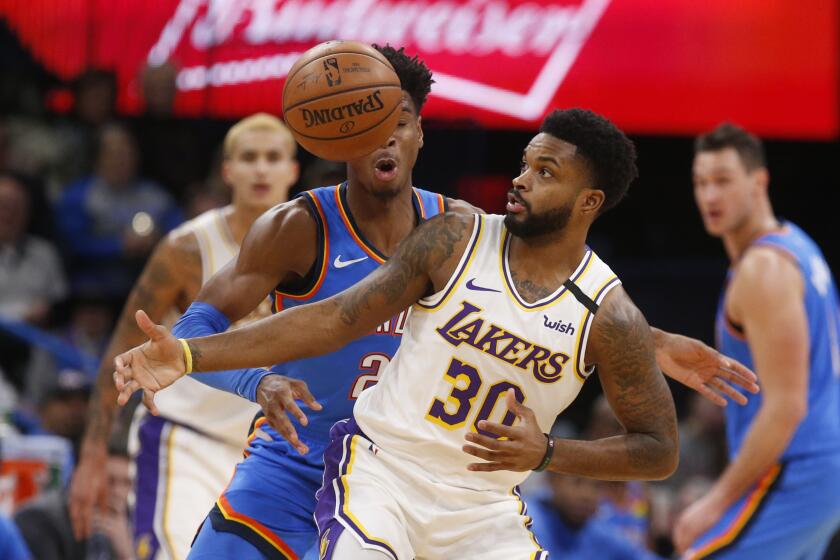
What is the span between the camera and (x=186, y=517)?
5.39 meters

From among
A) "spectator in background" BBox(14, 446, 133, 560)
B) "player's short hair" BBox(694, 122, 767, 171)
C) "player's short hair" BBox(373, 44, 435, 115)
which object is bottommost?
"spectator in background" BBox(14, 446, 133, 560)

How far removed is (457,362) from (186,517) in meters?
2.09

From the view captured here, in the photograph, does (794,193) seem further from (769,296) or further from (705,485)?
(769,296)

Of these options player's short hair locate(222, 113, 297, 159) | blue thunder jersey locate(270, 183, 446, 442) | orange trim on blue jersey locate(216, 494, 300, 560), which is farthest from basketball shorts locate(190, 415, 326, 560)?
player's short hair locate(222, 113, 297, 159)

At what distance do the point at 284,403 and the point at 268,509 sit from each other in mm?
542

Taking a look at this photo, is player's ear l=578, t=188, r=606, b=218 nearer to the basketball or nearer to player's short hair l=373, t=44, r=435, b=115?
the basketball

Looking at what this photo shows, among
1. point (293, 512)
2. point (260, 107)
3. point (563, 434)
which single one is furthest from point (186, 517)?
point (260, 107)

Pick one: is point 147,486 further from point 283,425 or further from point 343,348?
point 283,425

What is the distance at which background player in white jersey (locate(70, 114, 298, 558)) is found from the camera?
550 centimetres

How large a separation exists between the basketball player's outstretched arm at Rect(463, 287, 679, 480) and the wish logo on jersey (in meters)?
0.16

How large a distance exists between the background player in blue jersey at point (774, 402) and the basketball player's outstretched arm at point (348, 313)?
2.55 meters

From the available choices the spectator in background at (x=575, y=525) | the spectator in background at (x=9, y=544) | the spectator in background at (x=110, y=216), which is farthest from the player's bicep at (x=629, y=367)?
the spectator in background at (x=110, y=216)

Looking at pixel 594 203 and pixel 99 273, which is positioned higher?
pixel 594 203

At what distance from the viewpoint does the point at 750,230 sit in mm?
6270
